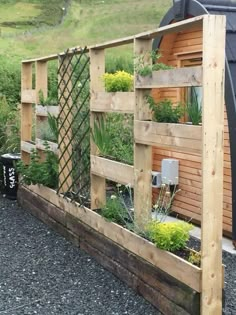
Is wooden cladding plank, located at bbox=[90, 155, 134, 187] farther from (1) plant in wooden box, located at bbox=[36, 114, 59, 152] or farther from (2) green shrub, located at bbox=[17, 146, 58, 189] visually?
(2) green shrub, located at bbox=[17, 146, 58, 189]

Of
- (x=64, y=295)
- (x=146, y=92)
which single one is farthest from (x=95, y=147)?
(x=64, y=295)

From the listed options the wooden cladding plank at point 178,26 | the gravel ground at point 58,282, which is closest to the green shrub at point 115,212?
the gravel ground at point 58,282

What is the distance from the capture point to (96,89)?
216 inches

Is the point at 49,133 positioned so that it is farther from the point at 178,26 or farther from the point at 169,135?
the point at 178,26

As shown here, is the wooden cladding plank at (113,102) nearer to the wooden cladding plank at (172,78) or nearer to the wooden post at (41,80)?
the wooden cladding plank at (172,78)

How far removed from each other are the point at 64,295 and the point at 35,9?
121ft

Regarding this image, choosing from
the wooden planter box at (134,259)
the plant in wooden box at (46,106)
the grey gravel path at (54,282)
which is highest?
the plant in wooden box at (46,106)

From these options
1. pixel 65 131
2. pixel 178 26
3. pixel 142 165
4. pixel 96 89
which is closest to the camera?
pixel 178 26

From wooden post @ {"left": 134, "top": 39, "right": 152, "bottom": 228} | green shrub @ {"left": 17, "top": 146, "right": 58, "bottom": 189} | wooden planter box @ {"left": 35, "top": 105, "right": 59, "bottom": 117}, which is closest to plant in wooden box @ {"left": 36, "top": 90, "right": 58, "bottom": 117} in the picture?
wooden planter box @ {"left": 35, "top": 105, "right": 59, "bottom": 117}

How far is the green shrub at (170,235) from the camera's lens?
13.5 ft

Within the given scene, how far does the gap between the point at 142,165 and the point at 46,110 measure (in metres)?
2.56

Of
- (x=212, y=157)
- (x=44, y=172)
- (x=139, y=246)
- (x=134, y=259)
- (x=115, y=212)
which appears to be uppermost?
(x=212, y=157)

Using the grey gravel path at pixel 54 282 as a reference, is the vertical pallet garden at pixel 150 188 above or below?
above

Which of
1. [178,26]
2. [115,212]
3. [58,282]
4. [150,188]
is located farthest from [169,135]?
[58,282]
